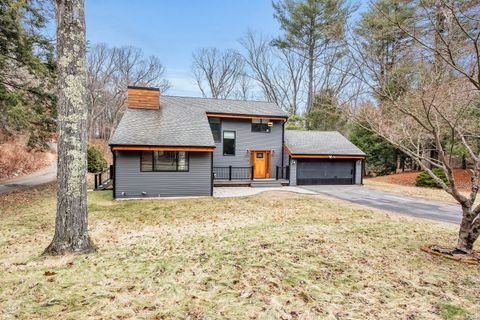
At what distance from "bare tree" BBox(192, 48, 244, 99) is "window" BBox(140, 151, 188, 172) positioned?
2044cm

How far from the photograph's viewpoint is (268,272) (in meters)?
3.75

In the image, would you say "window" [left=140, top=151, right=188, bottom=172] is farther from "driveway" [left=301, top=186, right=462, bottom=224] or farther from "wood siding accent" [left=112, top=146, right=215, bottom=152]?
"driveway" [left=301, top=186, right=462, bottom=224]

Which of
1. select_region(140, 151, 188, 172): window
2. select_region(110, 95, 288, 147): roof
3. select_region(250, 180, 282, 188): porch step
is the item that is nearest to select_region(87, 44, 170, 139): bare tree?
select_region(110, 95, 288, 147): roof

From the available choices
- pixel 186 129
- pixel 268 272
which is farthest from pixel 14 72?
pixel 268 272

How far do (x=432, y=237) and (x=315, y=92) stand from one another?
22571 millimetres

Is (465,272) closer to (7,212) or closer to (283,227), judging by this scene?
(283,227)

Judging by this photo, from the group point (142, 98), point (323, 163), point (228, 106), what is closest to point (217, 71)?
point (228, 106)

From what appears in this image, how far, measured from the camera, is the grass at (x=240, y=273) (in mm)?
2852

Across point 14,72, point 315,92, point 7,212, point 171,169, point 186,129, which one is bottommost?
point 7,212

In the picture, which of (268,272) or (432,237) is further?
(432,237)

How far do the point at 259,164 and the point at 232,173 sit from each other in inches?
72.8

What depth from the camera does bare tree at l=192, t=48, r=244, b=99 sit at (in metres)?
31.0

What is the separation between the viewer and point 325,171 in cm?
1612

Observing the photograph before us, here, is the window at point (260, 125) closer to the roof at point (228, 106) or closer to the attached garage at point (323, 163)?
the roof at point (228, 106)
